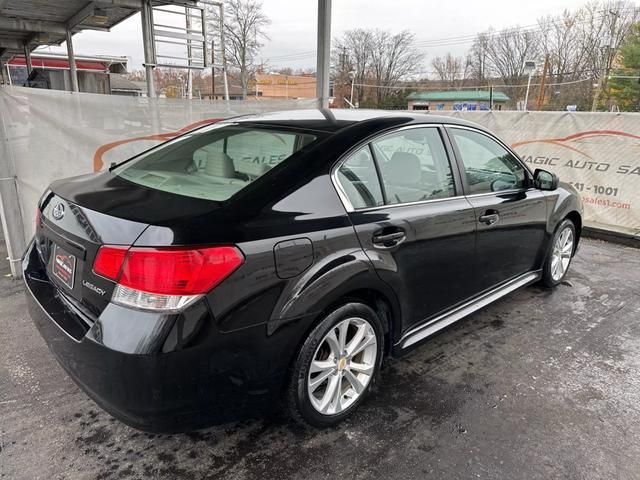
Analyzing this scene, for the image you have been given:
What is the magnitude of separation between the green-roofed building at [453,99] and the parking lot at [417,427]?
51.0 m

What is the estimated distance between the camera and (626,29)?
3944 centimetres

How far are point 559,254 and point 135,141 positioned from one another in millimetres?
4385

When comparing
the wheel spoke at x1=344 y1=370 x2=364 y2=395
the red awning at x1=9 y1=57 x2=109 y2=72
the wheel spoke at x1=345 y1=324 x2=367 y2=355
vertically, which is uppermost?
the red awning at x1=9 y1=57 x2=109 y2=72

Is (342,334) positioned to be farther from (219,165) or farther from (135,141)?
(135,141)

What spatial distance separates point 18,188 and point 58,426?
2686 millimetres

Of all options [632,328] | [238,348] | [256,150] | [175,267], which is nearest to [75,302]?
[175,267]

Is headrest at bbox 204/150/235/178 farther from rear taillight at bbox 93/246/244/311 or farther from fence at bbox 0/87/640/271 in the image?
fence at bbox 0/87/640/271

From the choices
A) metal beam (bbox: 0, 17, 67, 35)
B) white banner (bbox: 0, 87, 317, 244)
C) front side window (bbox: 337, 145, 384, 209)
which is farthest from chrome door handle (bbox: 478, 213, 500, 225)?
metal beam (bbox: 0, 17, 67, 35)

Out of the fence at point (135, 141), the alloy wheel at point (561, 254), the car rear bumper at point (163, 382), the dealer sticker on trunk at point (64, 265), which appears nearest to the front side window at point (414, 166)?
the car rear bumper at point (163, 382)

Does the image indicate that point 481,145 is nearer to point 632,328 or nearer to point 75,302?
point 632,328

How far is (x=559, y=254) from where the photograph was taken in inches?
174

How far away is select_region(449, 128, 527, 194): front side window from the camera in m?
3.11

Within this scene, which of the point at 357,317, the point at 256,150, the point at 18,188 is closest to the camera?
the point at 357,317

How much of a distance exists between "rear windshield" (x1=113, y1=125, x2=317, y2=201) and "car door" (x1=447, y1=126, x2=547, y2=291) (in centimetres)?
126
